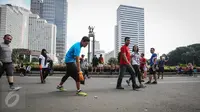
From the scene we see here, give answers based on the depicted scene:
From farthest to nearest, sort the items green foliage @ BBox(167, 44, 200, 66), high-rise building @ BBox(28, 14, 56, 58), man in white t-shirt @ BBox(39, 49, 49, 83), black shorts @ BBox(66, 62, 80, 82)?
1. high-rise building @ BBox(28, 14, 56, 58)
2. green foliage @ BBox(167, 44, 200, 66)
3. man in white t-shirt @ BBox(39, 49, 49, 83)
4. black shorts @ BBox(66, 62, 80, 82)

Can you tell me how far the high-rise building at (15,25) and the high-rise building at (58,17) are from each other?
2067cm

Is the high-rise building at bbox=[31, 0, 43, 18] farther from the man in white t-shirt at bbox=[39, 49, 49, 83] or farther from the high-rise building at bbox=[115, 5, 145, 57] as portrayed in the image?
the man in white t-shirt at bbox=[39, 49, 49, 83]

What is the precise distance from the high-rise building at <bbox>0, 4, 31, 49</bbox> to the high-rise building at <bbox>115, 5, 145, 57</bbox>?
91264 millimetres

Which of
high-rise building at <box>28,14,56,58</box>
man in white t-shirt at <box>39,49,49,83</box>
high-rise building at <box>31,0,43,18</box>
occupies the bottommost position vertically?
man in white t-shirt at <box>39,49,49,83</box>

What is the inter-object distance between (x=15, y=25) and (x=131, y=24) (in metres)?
111

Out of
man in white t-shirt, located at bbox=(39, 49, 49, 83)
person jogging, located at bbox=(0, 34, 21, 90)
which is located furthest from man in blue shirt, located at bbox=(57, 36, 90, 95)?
man in white t-shirt, located at bbox=(39, 49, 49, 83)

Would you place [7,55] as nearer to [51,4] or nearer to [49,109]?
[49,109]

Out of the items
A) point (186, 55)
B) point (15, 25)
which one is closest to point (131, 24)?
point (186, 55)

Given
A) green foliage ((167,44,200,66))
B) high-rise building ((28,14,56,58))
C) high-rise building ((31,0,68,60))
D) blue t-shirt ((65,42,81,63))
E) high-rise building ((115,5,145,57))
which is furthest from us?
high-rise building ((115,5,145,57))

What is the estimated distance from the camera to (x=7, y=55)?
5.29m

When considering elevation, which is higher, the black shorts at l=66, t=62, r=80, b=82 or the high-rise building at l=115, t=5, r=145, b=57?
the high-rise building at l=115, t=5, r=145, b=57

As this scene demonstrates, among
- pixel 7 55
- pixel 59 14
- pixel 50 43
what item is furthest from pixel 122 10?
pixel 7 55

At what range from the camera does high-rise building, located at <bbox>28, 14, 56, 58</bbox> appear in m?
133

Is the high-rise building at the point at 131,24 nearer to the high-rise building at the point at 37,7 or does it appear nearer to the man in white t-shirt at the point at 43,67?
the high-rise building at the point at 37,7
